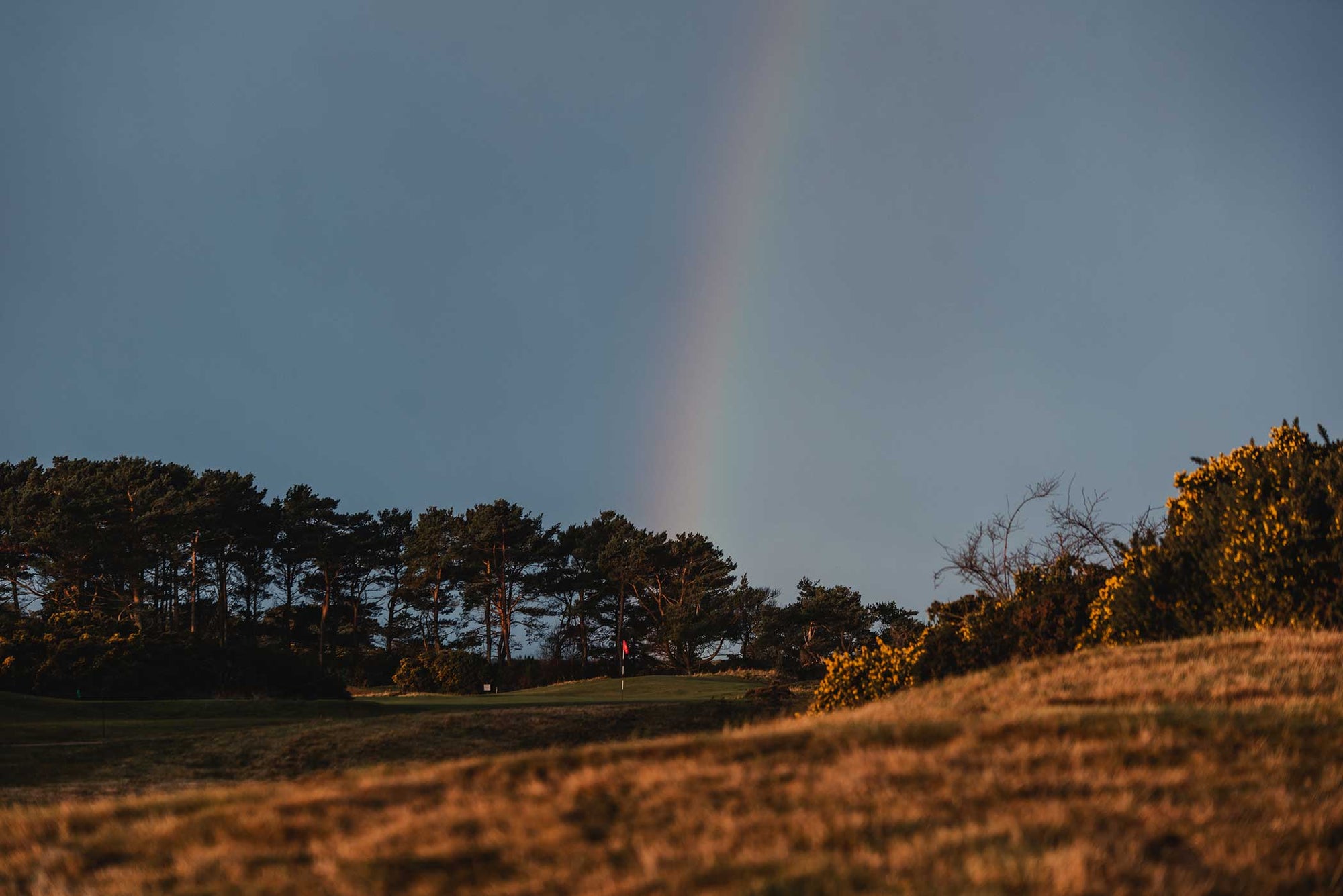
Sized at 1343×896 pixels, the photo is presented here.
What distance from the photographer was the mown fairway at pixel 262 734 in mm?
18094

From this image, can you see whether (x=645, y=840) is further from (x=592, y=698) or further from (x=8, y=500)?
(x=8, y=500)

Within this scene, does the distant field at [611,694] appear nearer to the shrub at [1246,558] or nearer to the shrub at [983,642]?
the shrub at [983,642]

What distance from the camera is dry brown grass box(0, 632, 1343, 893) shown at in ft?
19.1

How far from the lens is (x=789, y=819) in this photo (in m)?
6.55

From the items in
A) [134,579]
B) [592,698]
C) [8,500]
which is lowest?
[592,698]

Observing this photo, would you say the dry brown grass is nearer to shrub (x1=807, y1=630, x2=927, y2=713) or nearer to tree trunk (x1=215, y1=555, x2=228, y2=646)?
shrub (x1=807, y1=630, x2=927, y2=713)

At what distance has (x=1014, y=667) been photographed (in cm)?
1606

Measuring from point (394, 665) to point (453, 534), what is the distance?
10843mm

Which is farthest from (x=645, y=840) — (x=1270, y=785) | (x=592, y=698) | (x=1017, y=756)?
(x=592, y=698)

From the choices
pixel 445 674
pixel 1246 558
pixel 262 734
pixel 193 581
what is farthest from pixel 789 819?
pixel 193 581

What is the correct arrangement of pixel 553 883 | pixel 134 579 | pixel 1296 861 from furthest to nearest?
pixel 134 579, pixel 1296 861, pixel 553 883

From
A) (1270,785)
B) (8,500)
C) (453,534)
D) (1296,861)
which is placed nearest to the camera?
(1296,861)

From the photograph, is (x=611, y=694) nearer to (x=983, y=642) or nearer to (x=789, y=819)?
(x=983, y=642)

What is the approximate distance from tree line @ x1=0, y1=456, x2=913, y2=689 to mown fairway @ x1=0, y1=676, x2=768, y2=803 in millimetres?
32374
